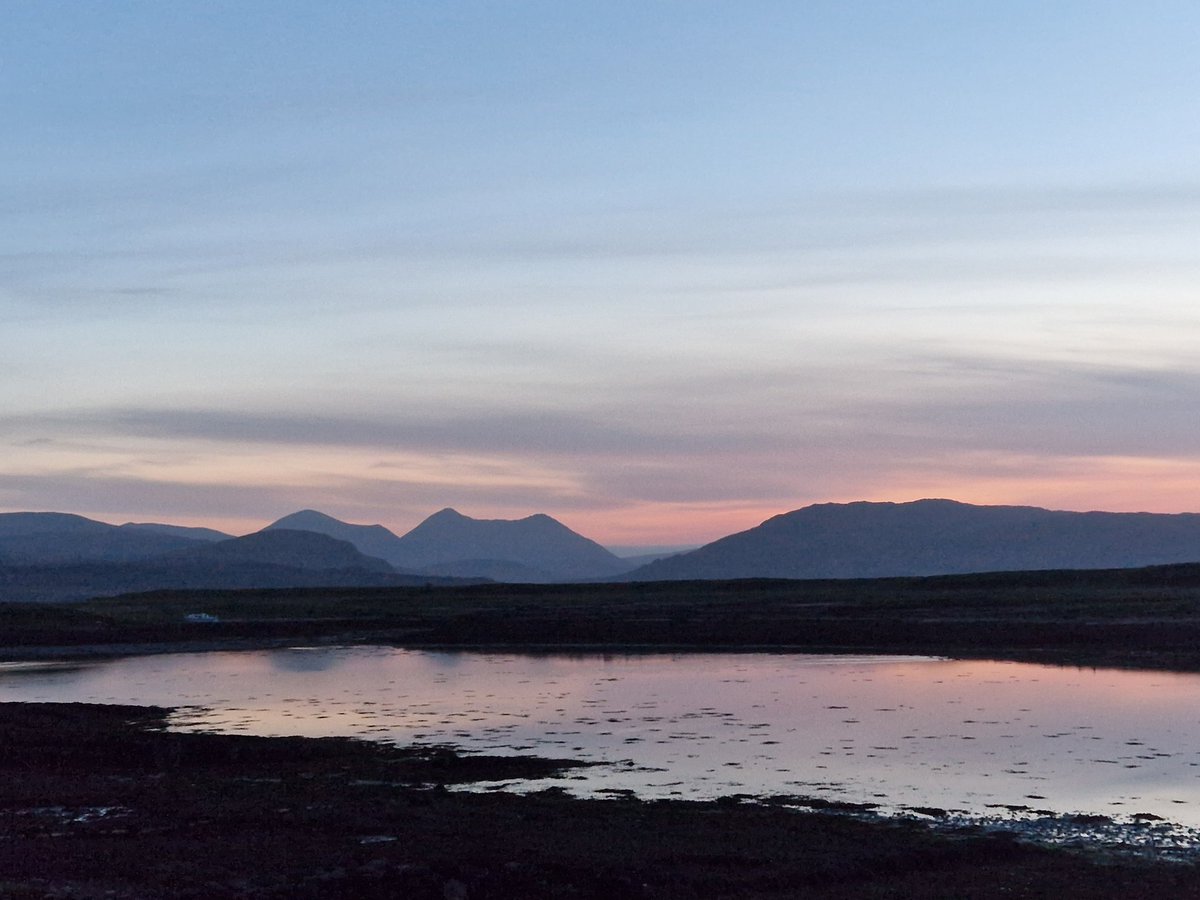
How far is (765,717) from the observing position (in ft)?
102

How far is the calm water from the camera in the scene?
72.9ft

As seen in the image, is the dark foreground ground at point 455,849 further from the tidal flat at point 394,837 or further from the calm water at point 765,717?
the calm water at point 765,717

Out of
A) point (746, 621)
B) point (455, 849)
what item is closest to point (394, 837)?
point (455, 849)

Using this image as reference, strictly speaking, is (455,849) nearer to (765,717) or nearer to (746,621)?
(765,717)

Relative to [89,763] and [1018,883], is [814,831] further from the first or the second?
[89,763]

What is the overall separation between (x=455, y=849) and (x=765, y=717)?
15.5m

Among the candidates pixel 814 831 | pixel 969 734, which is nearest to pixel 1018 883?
pixel 814 831

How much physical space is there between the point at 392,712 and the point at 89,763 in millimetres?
9874

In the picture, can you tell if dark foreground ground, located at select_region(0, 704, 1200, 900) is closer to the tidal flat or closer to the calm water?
the tidal flat

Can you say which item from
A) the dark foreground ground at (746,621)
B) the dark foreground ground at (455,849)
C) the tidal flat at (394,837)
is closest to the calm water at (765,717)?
the tidal flat at (394,837)

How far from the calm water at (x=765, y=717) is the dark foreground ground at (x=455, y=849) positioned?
2489 millimetres

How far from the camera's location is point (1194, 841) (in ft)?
57.4

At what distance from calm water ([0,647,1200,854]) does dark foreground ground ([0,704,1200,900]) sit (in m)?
2.49

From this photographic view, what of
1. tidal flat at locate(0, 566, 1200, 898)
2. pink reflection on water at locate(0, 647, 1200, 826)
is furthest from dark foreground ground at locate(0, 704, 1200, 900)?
pink reflection on water at locate(0, 647, 1200, 826)
